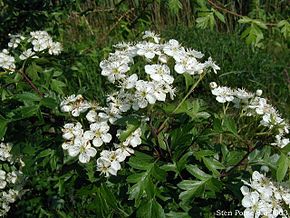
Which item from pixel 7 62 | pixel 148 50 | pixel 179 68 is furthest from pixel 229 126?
pixel 7 62

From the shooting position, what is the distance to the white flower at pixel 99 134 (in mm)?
1446

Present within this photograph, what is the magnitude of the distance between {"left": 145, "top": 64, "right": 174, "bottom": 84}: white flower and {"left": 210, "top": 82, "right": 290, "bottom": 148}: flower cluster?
272 millimetres

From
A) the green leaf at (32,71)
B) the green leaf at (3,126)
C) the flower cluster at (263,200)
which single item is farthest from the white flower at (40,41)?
the flower cluster at (263,200)

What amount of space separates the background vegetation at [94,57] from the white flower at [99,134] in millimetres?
119

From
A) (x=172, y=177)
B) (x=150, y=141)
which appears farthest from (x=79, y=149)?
(x=172, y=177)

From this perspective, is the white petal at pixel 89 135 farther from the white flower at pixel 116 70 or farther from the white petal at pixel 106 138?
the white flower at pixel 116 70

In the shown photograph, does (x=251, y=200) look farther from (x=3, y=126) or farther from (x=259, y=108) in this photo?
(x=3, y=126)

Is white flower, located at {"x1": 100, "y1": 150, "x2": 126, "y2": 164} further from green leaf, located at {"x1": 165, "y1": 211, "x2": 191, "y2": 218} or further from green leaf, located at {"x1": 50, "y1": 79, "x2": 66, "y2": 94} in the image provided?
green leaf, located at {"x1": 50, "y1": 79, "x2": 66, "y2": 94}

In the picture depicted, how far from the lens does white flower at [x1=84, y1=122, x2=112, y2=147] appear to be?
1.45 meters

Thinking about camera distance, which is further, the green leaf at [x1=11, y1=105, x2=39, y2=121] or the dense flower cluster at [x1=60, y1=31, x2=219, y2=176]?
the green leaf at [x1=11, y1=105, x2=39, y2=121]

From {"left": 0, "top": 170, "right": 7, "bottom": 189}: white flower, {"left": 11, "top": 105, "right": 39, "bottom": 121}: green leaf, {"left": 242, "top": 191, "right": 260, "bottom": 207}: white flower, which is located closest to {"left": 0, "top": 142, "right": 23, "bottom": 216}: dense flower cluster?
{"left": 0, "top": 170, "right": 7, "bottom": 189}: white flower

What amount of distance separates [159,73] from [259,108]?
340 millimetres

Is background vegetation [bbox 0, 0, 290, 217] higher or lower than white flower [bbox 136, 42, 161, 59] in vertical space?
lower

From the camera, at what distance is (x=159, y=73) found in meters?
1.46
